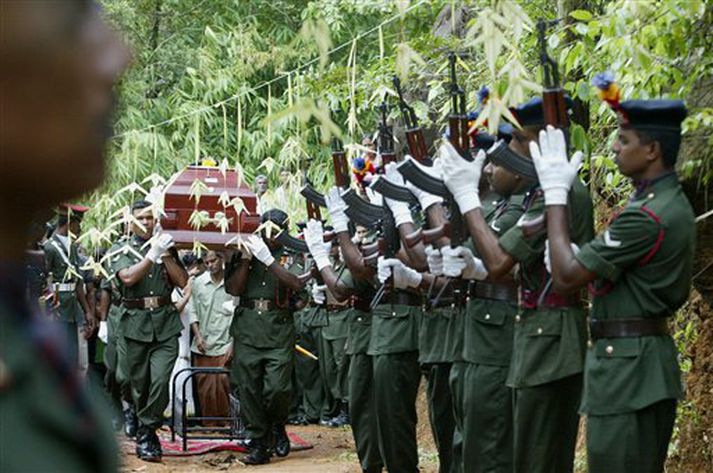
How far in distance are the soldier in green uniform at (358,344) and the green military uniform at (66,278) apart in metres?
5.25

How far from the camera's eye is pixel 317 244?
420 inches

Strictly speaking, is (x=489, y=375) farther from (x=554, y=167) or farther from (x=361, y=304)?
(x=361, y=304)

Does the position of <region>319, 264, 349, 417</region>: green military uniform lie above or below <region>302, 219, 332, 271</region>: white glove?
below

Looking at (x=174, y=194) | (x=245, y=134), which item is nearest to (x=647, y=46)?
(x=174, y=194)

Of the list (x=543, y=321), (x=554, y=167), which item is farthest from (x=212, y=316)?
(x=554, y=167)

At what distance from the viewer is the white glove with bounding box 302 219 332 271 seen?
10672 millimetres

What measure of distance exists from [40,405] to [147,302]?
458 inches

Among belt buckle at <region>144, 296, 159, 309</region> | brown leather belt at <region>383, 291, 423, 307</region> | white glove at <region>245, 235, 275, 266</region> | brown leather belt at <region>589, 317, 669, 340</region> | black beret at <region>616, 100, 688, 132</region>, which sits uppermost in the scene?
black beret at <region>616, 100, 688, 132</region>

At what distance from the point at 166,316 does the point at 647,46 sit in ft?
24.9

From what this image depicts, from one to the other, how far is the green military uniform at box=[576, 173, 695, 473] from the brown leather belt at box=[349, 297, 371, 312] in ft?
15.9

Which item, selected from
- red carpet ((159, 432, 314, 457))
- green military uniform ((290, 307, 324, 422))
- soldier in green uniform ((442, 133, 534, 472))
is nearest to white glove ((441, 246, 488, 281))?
soldier in green uniform ((442, 133, 534, 472))

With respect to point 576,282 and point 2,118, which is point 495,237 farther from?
point 2,118

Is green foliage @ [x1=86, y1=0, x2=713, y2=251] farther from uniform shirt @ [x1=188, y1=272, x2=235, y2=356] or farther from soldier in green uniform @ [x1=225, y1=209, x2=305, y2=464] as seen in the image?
uniform shirt @ [x1=188, y1=272, x2=235, y2=356]

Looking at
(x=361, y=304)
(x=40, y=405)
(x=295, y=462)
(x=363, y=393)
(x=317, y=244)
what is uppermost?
(x=40, y=405)
